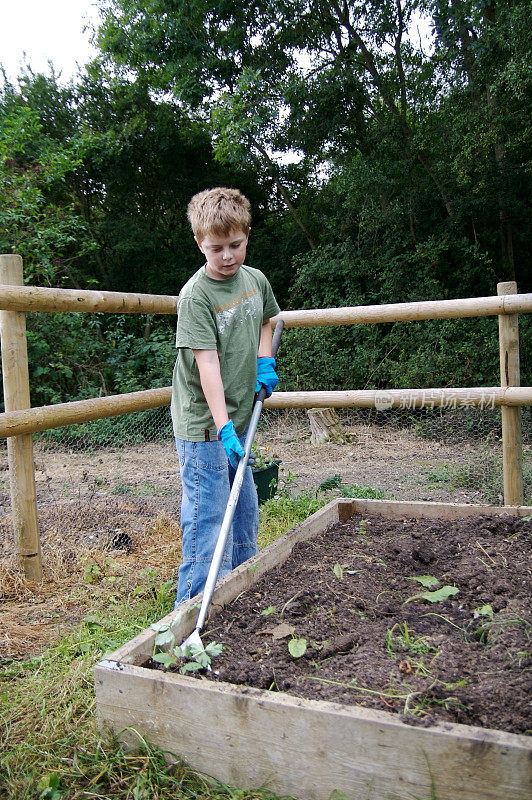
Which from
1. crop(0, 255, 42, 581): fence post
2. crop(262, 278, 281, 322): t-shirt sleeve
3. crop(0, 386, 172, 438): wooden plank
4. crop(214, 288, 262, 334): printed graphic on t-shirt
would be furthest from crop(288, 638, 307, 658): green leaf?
crop(0, 255, 42, 581): fence post

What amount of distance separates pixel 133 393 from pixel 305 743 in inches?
95.2

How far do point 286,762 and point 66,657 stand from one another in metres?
1.20

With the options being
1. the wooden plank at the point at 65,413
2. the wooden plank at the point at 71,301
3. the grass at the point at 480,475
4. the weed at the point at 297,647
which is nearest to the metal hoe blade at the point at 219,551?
the weed at the point at 297,647

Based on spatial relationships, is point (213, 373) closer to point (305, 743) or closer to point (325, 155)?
point (305, 743)

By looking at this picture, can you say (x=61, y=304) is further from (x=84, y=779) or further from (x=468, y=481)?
(x=468, y=481)

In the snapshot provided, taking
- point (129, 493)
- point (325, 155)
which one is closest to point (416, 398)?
point (129, 493)

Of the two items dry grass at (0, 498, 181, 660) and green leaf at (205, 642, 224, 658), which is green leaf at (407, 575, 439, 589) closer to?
green leaf at (205, 642, 224, 658)

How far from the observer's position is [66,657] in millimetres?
2305

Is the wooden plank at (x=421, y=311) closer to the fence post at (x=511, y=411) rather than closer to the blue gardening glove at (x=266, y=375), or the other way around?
the fence post at (x=511, y=411)

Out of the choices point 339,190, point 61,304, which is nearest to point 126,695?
point 61,304

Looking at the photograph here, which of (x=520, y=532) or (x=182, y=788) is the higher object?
(x=520, y=532)

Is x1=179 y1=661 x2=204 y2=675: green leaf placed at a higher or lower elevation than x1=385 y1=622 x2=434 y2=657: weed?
higher

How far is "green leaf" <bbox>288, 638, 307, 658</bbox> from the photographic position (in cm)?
170

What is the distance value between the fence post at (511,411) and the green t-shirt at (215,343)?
162 cm
